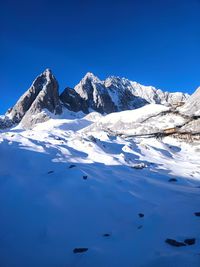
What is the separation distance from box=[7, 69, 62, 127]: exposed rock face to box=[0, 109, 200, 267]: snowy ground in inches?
4215

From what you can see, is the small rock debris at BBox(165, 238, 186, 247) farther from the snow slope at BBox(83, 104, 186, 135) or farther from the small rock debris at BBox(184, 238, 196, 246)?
the snow slope at BBox(83, 104, 186, 135)

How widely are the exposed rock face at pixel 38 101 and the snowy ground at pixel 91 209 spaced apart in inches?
4215

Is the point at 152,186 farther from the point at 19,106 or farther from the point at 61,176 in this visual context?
the point at 19,106

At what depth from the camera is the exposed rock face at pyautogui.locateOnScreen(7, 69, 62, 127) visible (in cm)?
13638

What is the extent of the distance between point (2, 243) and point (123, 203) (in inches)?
234

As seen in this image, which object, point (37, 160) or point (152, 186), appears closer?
point (152, 186)

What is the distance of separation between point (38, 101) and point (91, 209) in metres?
130

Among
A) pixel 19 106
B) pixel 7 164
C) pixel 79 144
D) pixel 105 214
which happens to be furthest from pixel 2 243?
pixel 19 106

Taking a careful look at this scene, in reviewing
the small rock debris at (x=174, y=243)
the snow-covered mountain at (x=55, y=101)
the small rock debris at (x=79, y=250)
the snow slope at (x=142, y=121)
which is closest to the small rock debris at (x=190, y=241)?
the small rock debris at (x=174, y=243)

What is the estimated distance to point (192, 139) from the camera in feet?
124

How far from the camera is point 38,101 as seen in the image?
140500mm

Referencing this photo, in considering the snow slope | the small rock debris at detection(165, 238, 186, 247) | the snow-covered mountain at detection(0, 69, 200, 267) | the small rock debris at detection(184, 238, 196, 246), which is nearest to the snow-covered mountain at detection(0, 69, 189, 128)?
the snow slope

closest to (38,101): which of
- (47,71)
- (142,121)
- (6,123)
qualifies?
(6,123)

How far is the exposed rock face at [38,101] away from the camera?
447 feet
